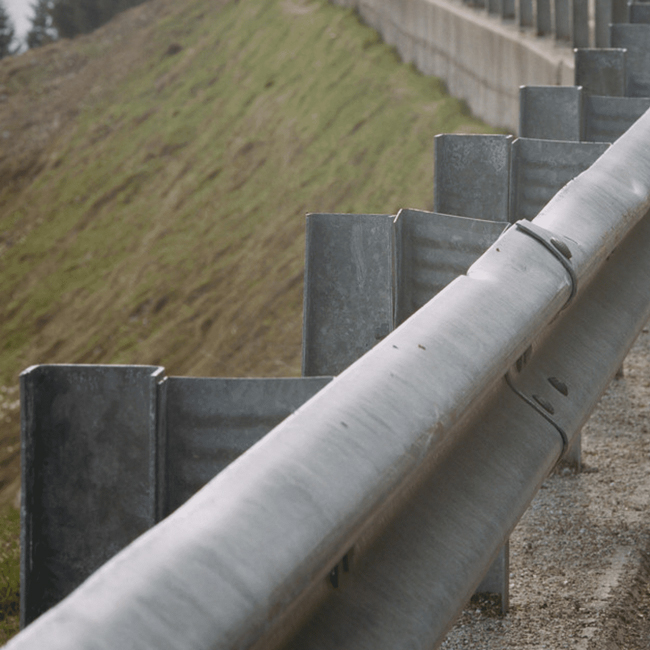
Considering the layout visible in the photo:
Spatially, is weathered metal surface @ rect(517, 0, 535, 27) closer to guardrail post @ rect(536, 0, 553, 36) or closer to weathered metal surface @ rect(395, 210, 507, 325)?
guardrail post @ rect(536, 0, 553, 36)

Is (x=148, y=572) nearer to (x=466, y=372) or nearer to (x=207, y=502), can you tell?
(x=207, y=502)

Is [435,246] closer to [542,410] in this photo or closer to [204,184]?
[542,410]

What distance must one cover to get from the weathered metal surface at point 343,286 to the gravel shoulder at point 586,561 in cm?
95

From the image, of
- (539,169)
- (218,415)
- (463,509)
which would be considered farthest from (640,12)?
(463,509)

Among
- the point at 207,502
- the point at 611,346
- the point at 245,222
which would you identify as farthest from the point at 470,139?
the point at 245,222

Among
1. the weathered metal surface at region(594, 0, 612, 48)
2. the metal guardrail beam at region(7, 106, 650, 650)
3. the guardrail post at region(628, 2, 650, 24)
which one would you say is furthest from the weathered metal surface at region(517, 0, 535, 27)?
the metal guardrail beam at region(7, 106, 650, 650)

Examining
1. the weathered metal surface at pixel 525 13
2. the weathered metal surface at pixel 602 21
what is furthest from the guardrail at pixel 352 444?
the weathered metal surface at pixel 525 13

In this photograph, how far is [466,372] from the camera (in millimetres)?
1604

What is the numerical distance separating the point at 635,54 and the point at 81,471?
5.42 m

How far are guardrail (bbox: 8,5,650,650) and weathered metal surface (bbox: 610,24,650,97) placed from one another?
11.4ft

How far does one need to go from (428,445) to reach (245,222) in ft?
64.1

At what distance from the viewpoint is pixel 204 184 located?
2381cm

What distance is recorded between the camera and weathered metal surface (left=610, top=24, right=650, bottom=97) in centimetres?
629

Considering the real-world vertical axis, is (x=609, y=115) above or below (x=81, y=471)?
above
